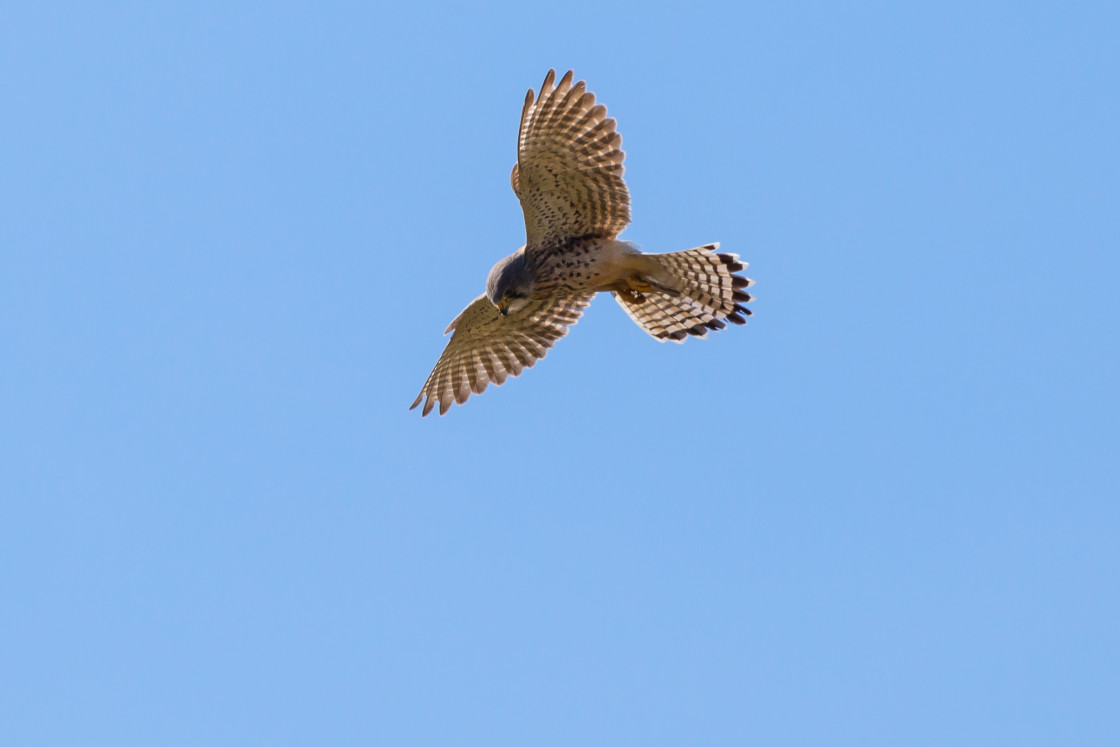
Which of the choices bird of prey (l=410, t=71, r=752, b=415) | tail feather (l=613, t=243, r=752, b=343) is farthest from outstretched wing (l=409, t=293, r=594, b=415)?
tail feather (l=613, t=243, r=752, b=343)

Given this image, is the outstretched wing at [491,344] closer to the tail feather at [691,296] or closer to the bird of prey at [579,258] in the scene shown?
the bird of prey at [579,258]

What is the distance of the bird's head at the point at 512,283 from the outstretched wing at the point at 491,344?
2.25 feet

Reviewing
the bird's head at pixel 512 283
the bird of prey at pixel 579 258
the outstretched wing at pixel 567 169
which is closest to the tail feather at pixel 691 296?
the bird of prey at pixel 579 258

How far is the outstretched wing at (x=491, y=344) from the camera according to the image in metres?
11.4

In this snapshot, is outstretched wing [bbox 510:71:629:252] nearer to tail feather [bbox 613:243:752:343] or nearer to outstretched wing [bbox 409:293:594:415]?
tail feather [bbox 613:243:752:343]

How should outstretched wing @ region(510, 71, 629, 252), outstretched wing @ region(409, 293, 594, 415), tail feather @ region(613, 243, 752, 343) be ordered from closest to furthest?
outstretched wing @ region(510, 71, 629, 252), tail feather @ region(613, 243, 752, 343), outstretched wing @ region(409, 293, 594, 415)

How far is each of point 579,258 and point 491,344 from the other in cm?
178

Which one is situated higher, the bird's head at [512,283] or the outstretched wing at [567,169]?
the outstretched wing at [567,169]

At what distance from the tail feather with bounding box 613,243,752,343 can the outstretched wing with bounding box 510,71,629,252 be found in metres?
0.56

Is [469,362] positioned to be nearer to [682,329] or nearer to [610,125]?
[682,329]

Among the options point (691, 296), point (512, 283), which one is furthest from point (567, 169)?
point (691, 296)

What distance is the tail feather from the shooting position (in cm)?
1021

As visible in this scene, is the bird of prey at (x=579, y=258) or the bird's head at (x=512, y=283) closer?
the bird of prey at (x=579, y=258)

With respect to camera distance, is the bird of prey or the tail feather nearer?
the bird of prey
